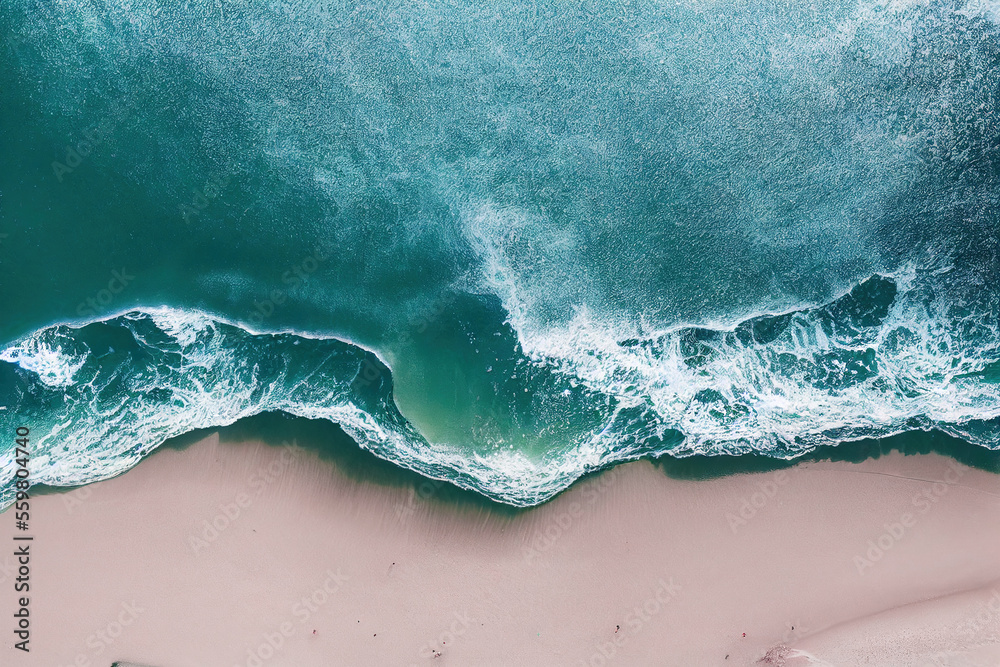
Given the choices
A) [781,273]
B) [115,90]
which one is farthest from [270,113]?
[781,273]

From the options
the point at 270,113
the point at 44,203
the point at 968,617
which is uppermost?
the point at 270,113

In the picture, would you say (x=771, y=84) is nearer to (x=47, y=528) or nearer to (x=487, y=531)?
(x=487, y=531)

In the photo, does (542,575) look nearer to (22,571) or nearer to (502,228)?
(502,228)

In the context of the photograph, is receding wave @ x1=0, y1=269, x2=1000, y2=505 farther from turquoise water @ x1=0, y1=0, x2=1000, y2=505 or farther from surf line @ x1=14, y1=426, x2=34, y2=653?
surf line @ x1=14, y1=426, x2=34, y2=653

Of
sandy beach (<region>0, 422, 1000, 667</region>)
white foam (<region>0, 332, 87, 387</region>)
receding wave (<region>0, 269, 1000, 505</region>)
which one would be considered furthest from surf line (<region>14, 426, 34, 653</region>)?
white foam (<region>0, 332, 87, 387</region>)

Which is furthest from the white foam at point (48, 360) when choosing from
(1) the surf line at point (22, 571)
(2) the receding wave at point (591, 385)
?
(1) the surf line at point (22, 571)

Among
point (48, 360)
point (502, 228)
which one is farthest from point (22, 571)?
point (502, 228)

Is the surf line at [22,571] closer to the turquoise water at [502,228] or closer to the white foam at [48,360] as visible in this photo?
the turquoise water at [502,228]
